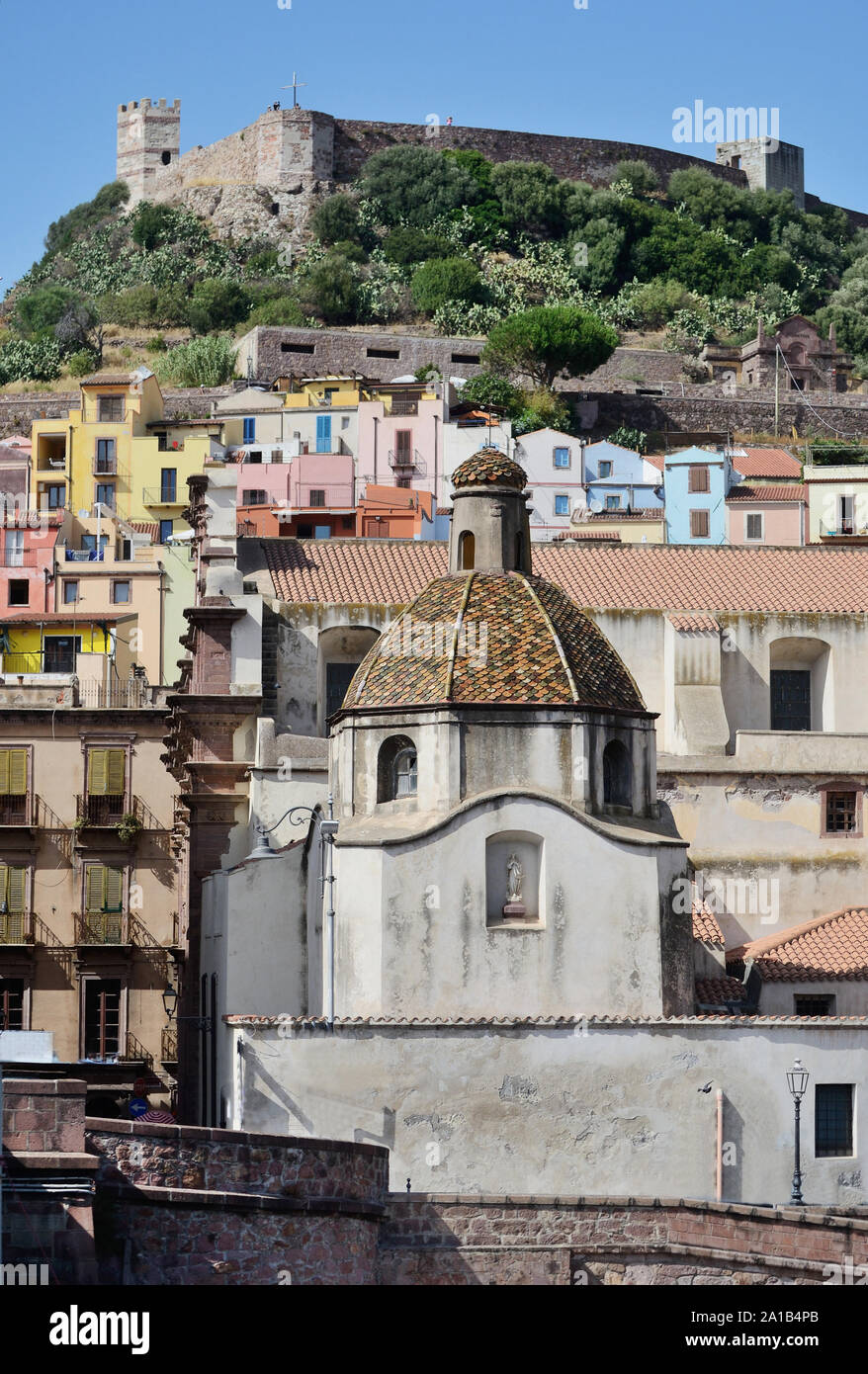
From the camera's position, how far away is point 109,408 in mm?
89812

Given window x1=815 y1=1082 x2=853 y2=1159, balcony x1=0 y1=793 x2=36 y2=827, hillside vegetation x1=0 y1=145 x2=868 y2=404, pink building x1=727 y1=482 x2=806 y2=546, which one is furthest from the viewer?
hillside vegetation x1=0 y1=145 x2=868 y2=404

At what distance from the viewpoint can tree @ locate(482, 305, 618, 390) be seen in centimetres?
10512

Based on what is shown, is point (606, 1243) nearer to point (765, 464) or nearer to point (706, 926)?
point (706, 926)

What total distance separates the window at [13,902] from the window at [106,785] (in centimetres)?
221

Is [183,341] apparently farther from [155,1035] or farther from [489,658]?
[489,658]

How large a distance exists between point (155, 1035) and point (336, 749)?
1889cm

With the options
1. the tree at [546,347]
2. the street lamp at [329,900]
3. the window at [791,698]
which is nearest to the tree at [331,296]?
the tree at [546,347]

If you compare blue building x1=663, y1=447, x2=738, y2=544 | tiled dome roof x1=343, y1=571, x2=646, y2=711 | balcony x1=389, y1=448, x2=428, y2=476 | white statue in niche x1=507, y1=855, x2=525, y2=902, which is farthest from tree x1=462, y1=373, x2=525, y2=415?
white statue in niche x1=507, y1=855, x2=525, y2=902

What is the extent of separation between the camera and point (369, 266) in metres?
128

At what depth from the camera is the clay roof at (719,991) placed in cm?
3900

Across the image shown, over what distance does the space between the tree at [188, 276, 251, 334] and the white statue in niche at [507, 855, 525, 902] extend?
3459 inches

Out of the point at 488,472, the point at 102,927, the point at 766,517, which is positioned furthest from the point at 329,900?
the point at 766,517

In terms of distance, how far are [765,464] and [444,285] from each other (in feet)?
115

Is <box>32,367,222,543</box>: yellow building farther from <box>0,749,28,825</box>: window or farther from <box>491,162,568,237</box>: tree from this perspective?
<box>491,162,568,237</box>: tree
